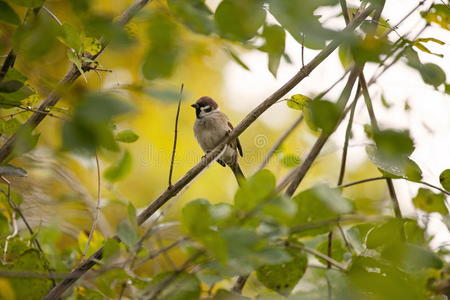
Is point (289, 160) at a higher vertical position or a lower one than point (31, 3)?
lower

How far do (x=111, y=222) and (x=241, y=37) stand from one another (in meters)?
3.15

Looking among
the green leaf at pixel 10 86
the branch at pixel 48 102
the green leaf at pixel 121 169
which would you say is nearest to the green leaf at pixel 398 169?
the green leaf at pixel 121 169

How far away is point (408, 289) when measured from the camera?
78cm

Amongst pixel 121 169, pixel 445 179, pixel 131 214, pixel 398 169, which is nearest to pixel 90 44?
pixel 121 169

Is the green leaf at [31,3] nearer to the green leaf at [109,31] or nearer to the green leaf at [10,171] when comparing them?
the green leaf at [109,31]

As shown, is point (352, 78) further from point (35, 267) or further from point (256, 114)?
point (35, 267)

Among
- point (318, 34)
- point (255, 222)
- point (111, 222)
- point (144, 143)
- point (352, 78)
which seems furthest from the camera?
point (144, 143)

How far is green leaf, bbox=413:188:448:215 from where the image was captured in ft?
4.78

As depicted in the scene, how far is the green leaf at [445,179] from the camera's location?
53.4 inches

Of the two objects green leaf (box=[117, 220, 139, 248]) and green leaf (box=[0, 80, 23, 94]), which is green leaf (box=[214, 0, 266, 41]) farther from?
green leaf (box=[0, 80, 23, 94])

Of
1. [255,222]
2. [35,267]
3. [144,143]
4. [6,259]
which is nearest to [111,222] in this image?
[144,143]

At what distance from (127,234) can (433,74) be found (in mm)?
792

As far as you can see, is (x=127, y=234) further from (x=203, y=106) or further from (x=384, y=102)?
(x=203, y=106)

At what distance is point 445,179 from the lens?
137 centimetres
